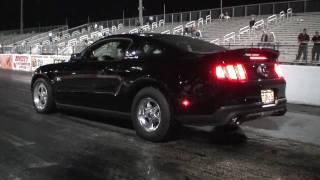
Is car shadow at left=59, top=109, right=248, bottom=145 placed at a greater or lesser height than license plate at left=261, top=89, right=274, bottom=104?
lesser

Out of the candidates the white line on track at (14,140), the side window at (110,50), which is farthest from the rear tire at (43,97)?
the white line on track at (14,140)

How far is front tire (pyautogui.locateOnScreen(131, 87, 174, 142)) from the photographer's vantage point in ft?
23.9

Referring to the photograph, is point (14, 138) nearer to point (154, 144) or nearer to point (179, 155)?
point (154, 144)

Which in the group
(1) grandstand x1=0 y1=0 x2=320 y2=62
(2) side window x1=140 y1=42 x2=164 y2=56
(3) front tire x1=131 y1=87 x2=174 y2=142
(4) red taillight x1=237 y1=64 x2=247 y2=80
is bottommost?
(3) front tire x1=131 y1=87 x2=174 y2=142

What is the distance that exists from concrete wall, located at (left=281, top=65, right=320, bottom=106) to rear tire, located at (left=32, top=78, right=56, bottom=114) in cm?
609

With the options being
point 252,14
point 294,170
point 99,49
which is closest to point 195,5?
point 252,14

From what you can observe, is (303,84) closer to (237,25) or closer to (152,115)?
(152,115)

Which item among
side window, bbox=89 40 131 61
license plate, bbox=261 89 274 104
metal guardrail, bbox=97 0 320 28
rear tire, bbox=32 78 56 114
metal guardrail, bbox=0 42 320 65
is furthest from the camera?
metal guardrail, bbox=97 0 320 28

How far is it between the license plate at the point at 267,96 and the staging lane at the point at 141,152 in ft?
2.02

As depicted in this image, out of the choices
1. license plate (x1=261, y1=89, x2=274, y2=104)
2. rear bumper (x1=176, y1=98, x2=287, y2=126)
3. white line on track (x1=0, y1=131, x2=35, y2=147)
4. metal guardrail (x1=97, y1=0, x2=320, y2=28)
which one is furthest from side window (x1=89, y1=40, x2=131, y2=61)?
metal guardrail (x1=97, y1=0, x2=320, y2=28)

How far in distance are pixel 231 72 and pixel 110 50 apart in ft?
7.69

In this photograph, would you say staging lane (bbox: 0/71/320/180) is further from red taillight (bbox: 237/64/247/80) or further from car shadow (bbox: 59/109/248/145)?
red taillight (bbox: 237/64/247/80)

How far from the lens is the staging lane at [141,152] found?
5.89 m

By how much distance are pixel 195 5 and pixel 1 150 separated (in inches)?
1582
